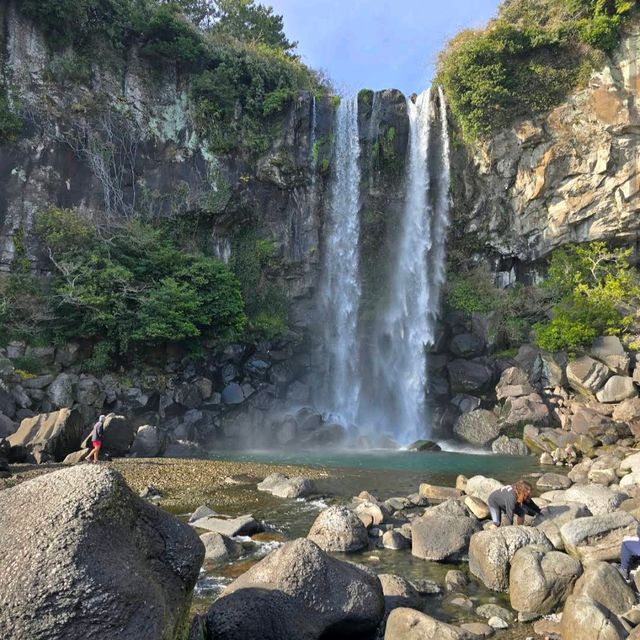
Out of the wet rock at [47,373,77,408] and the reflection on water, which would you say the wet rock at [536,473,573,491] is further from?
the wet rock at [47,373,77,408]

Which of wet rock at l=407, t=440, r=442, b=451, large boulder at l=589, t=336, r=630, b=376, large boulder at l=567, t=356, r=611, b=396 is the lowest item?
wet rock at l=407, t=440, r=442, b=451

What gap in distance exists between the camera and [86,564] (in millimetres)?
3844

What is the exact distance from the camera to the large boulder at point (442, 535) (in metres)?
8.61

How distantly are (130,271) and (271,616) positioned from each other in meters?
20.4

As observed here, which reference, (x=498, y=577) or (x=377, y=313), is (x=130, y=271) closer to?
(x=377, y=313)

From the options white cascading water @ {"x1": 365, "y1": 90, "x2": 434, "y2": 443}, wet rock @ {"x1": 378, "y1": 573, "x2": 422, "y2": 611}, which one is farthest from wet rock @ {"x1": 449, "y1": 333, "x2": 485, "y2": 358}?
wet rock @ {"x1": 378, "y1": 573, "x2": 422, "y2": 611}

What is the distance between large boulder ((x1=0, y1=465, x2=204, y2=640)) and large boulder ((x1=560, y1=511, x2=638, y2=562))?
19.3 ft

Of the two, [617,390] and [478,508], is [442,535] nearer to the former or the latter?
[478,508]

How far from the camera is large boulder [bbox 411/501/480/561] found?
28.2 feet

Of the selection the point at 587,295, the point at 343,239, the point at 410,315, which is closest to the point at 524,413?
the point at 587,295

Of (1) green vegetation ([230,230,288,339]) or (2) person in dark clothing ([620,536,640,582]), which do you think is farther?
(1) green vegetation ([230,230,288,339])

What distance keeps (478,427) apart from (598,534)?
15898 mm

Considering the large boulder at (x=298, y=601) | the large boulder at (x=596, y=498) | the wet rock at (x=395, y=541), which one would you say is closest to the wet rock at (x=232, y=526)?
the wet rock at (x=395, y=541)

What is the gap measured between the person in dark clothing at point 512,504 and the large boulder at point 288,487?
4509mm
